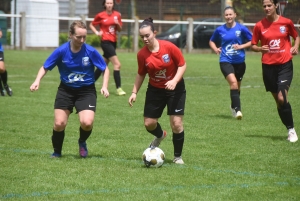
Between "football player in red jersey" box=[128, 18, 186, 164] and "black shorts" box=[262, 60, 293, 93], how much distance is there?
2.25 meters

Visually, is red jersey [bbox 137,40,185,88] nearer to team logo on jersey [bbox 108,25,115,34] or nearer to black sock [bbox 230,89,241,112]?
black sock [bbox 230,89,241,112]

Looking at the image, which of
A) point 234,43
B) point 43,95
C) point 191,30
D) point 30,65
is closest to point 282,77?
point 234,43

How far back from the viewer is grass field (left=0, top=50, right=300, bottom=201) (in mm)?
6234

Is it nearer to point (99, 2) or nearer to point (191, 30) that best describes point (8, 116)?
point (191, 30)

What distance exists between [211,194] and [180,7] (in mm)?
28808

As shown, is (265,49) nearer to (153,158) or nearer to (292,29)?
(292,29)

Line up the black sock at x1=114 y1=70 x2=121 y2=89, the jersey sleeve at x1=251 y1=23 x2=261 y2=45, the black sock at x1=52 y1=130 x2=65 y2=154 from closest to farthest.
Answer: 1. the black sock at x1=52 y1=130 x2=65 y2=154
2. the jersey sleeve at x1=251 y1=23 x2=261 y2=45
3. the black sock at x1=114 y1=70 x2=121 y2=89

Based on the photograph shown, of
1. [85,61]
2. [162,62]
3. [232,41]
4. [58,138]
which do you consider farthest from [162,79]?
[232,41]

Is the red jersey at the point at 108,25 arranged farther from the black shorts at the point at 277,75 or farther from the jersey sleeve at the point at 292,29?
the jersey sleeve at the point at 292,29

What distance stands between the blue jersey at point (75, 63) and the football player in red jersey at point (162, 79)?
60 centimetres

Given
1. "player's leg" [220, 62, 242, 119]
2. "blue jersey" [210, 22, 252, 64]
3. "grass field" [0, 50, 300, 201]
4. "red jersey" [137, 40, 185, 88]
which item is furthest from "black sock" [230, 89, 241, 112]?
"red jersey" [137, 40, 185, 88]

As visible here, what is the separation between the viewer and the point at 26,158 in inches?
310

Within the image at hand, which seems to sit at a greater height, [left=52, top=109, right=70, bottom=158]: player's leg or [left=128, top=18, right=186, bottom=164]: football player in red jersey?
[left=128, top=18, right=186, bottom=164]: football player in red jersey

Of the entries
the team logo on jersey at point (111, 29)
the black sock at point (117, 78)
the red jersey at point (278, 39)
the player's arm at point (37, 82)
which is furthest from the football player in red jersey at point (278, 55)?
the team logo on jersey at point (111, 29)
